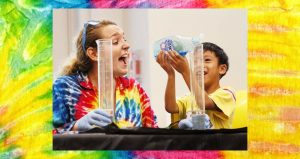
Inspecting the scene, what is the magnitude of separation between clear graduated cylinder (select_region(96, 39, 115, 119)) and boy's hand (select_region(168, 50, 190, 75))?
187mm

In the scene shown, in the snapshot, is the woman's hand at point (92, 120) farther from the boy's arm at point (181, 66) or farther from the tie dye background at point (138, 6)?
the boy's arm at point (181, 66)

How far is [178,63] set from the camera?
1.53 meters

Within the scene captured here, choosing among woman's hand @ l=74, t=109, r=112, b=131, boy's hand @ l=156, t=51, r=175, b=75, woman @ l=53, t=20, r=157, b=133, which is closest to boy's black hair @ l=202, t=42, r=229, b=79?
boy's hand @ l=156, t=51, r=175, b=75

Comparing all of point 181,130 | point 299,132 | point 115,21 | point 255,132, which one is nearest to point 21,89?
point 115,21

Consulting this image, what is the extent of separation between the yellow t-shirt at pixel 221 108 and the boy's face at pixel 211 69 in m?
0.04

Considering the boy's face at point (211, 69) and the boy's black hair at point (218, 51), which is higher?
the boy's black hair at point (218, 51)

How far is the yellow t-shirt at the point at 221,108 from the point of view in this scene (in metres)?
1.53

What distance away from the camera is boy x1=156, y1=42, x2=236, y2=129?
5.01 ft

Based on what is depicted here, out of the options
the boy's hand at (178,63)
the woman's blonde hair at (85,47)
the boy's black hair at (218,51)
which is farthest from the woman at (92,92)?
the boy's black hair at (218,51)

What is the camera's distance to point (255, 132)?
1.50 m

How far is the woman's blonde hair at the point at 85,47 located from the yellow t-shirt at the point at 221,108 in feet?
1.00

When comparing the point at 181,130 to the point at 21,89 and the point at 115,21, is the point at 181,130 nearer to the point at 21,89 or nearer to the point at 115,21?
the point at 115,21

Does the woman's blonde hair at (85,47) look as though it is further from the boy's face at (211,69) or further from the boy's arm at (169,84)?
the boy's face at (211,69)

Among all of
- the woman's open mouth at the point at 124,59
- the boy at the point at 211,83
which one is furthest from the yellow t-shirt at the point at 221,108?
the woman's open mouth at the point at 124,59
